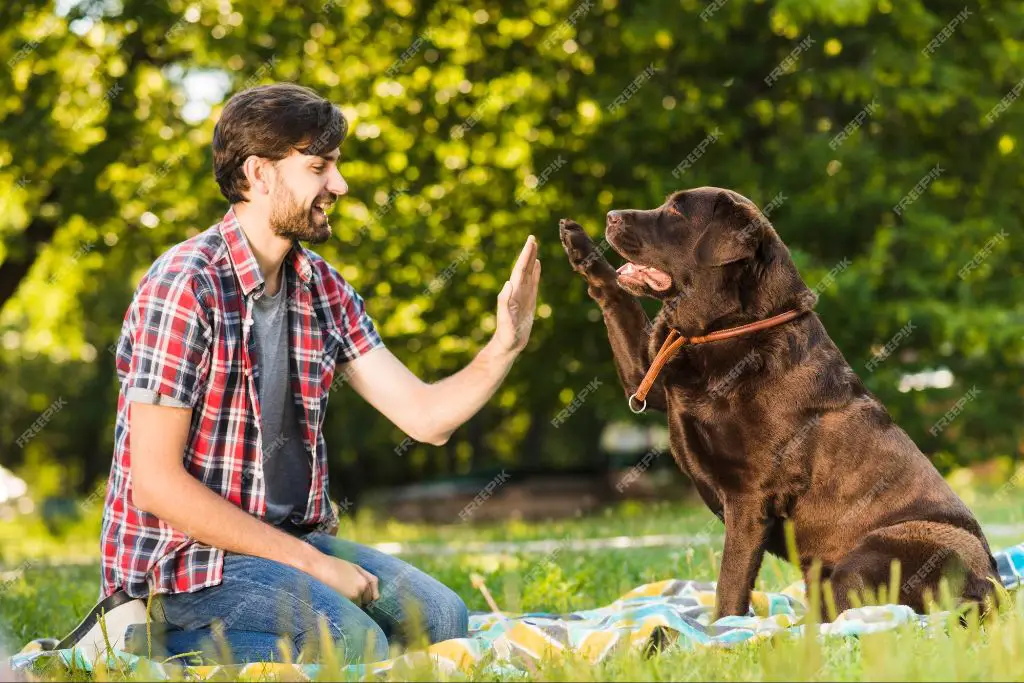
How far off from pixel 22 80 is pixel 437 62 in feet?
13.7

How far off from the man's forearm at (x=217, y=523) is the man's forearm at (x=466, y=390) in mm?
799

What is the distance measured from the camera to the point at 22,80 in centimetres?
1100

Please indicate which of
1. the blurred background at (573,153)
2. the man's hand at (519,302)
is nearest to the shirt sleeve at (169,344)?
the man's hand at (519,302)

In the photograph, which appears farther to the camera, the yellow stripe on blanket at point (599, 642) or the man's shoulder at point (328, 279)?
the man's shoulder at point (328, 279)

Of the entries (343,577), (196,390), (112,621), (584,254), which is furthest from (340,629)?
(584,254)

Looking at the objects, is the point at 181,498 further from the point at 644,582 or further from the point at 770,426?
the point at 644,582

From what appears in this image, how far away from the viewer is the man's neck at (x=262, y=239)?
3660 mm

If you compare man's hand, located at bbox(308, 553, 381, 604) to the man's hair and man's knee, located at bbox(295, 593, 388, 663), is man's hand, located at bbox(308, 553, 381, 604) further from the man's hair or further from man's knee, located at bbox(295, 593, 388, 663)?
the man's hair

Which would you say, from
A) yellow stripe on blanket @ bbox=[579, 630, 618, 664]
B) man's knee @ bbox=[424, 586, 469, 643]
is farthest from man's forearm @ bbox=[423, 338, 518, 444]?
yellow stripe on blanket @ bbox=[579, 630, 618, 664]

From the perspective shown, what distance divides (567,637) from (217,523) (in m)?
1.12

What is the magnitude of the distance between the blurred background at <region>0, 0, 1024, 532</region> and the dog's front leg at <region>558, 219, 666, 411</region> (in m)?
6.58

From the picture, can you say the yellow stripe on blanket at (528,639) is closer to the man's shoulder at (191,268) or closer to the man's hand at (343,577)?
the man's hand at (343,577)

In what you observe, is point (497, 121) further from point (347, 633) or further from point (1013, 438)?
point (347, 633)

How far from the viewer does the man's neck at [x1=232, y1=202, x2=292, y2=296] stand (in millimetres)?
3660
